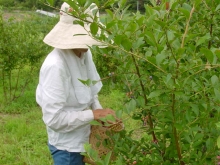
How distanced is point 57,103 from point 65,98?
0.20 feet

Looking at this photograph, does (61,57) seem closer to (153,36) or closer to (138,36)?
(138,36)

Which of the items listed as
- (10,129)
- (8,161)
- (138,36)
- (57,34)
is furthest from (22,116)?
(138,36)

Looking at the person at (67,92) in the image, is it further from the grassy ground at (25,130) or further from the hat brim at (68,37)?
the grassy ground at (25,130)

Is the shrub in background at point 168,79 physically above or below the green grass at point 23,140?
above

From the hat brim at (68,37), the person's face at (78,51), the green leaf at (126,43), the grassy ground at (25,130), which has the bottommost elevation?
the grassy ground at (25,130)

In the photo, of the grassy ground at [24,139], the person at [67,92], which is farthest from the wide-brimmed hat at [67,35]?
the grassy ground at [24,139]

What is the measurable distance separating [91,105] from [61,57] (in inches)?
19.5

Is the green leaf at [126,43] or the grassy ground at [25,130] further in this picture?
the grassy ground at [25,130]

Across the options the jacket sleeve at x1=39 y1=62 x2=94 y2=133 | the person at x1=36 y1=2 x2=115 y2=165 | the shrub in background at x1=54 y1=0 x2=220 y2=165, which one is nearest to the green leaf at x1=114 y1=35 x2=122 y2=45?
the shrub in background at x1=54 y1=0 x2=220 y2=165

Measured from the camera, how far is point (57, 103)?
2.04 meters

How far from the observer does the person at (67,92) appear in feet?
6.68

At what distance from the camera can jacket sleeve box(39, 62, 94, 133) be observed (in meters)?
2.03

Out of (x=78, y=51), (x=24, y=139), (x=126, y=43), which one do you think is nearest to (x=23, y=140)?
(x=24, y=139)

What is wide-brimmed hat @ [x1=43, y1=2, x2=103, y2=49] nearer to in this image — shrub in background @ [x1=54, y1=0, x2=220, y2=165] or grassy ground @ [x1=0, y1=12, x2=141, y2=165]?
shrub in background @ [x1=54, y1=0, x2=220, y2=165]
